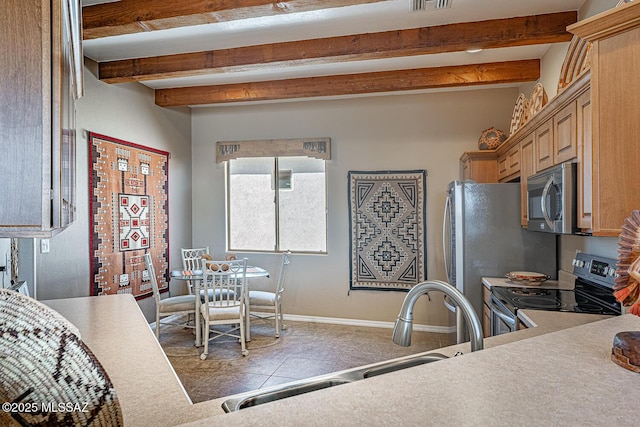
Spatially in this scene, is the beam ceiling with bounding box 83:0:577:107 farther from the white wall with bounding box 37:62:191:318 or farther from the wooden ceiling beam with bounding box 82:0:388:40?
the white wall with bounding box 37:62:191:318

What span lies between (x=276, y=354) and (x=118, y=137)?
2760mm

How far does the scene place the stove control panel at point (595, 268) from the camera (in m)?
2.21

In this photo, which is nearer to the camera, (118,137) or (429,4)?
(429,4)

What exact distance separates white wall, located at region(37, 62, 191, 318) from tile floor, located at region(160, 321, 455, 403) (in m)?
1.04

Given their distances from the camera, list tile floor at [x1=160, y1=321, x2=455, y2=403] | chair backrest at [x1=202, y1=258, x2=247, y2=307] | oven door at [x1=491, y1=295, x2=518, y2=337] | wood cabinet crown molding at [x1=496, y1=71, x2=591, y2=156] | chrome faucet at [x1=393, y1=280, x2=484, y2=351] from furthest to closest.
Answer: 1. chair backrest at [x1=202, y1=258, x2=247, y2=307]
2. tile floor at [x1=160, y1=321, x2=455, y2=403]
3. oven door at [x1=491, y1=295, x2=518, y2=337]
4. wood cabinet crown molding at [x1=496, y1=71, x2=591, y2=156]
5. chrome faucet at [x1=393, y1=280, x2=484, y2=351]

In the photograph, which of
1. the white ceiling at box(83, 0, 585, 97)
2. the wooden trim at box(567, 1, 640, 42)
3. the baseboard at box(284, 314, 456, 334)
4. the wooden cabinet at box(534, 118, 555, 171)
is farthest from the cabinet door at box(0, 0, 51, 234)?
the baseboard at box(284, 314, 456, 334)

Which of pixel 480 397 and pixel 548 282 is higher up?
pixel 480 397

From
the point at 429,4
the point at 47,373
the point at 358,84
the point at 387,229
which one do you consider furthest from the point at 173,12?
the point at 387,229

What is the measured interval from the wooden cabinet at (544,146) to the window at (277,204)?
2.64 m

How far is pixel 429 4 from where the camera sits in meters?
2.50

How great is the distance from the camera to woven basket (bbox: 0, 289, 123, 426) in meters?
0.51

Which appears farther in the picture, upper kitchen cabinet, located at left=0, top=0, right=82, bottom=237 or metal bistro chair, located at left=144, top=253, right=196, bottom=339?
metal bistro chair, located at left=144, top=253, right=196, bottom=339

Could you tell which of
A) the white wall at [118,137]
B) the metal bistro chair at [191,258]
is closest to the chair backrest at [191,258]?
the metal bistro chair at [191,258]

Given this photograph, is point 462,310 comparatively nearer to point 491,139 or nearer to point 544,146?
point 544,146
